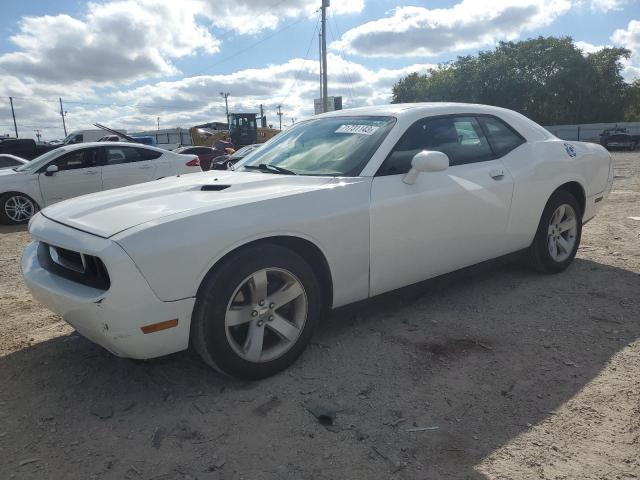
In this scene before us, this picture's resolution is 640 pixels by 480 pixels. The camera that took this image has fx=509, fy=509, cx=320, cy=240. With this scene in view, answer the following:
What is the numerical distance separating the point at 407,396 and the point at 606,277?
2783 mm

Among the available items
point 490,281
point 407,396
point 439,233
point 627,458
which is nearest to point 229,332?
point 407,396

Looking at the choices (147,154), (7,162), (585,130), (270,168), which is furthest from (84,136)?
(585,130)

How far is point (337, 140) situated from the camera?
3.55 m

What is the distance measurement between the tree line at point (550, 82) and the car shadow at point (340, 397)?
4539 centimetres

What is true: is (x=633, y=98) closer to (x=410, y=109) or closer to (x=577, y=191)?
(x=577, y=191)

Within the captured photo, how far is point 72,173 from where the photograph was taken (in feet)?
30.0

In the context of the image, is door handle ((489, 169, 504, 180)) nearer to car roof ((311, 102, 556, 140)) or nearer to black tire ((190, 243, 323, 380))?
car roof ((311, 102, 556, 140))

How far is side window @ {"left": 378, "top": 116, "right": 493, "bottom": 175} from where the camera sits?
3.34 metres

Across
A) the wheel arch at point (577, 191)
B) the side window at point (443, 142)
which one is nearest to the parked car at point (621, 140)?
the wheel arch at point (577, 191)

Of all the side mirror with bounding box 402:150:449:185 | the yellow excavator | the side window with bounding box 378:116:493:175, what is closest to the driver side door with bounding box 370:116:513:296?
the side window with bounding box 378:116:493:175

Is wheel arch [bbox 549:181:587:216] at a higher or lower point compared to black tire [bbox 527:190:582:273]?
higher

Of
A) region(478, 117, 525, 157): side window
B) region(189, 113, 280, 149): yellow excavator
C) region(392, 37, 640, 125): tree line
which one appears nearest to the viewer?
region(478, 117, 525, 157): side window

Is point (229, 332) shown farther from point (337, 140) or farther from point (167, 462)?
point (337, 140)

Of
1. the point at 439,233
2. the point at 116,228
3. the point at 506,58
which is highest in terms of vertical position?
the point at 506,58
